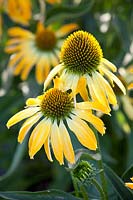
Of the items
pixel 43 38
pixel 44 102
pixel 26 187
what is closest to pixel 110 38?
pixel 43 38

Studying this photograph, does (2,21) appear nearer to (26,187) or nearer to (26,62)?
(26,62)

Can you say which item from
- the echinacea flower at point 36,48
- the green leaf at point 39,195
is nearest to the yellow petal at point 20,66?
the echinacea flower at point 36,48

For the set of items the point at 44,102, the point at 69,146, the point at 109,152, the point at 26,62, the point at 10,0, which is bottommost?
the point at 69,146

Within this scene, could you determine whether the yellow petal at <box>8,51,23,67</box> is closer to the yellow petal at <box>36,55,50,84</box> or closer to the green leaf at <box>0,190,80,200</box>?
the yellow petal at <box>36,55,50,84</box>

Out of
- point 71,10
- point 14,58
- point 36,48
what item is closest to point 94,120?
point 71,10

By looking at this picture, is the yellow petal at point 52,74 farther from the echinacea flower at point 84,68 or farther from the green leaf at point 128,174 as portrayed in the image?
the green leaf at point 128,174
